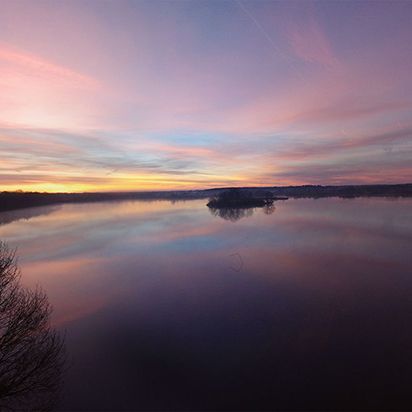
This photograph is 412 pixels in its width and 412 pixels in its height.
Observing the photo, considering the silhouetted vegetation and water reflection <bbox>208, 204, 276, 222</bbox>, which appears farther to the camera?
the silhouetted vegetation

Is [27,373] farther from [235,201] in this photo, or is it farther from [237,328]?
[235,201]

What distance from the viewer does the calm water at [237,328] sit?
11.9 metres

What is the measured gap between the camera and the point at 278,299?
2169cm

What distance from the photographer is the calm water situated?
39.0 feet

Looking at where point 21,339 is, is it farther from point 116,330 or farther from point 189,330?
point 189,330

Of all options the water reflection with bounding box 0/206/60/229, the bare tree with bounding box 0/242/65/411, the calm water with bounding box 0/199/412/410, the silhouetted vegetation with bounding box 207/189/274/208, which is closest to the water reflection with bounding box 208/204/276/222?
the silhouetted vegetation with bounding box 207/189/274/208

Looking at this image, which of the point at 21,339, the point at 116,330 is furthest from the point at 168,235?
the point at 21,339

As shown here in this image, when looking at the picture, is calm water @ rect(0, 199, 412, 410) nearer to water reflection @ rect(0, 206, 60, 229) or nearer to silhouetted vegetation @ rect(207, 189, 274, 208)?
water reflection @ rect(0, 206, 60, 229)

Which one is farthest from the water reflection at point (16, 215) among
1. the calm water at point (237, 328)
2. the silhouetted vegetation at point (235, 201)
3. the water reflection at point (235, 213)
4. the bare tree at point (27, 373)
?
the bare tree at point (27, 373)

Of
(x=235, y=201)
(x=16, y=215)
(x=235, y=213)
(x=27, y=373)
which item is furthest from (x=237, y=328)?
(x=16, y=215)

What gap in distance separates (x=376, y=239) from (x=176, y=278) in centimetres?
3450

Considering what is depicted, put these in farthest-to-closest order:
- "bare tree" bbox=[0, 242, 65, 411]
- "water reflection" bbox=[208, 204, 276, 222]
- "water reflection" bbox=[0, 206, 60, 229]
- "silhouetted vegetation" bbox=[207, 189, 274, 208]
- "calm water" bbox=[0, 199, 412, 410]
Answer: "silhouetted vegetation" bbox=[207, 189, 274, 208]
"water reflection" bbox=[0, 206, 60, 229]
"water reflection" bbox=[208, 204, 276, 222]
"calm water" bbox=[0, 199, 412, 410]
"bare tree" bbox=[0, 242, 65, 411]

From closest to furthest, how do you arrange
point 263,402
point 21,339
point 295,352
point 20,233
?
point 263,402, point 21,339, point 295,352, point 20,233

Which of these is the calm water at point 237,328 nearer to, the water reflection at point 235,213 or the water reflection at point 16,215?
the water reflection at point 235,213
